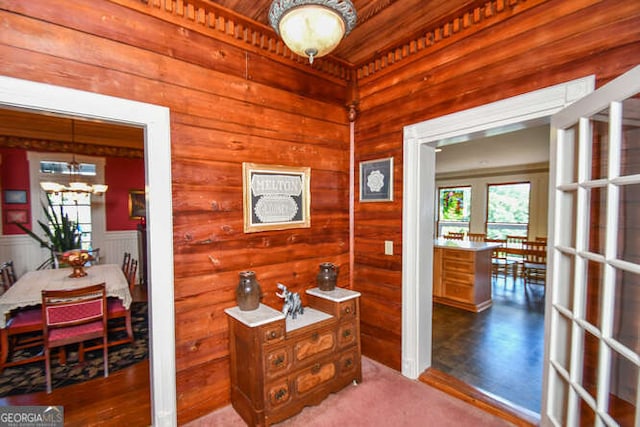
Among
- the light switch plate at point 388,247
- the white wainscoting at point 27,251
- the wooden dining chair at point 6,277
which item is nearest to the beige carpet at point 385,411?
the light switch plate at point 388,247

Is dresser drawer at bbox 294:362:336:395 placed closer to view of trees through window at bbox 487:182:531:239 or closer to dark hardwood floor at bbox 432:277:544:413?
dark hardwood floor at bbox 432:277:544:413

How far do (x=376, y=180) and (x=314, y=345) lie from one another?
57.4 inches

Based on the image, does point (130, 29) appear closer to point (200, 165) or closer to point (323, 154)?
point (200, 165)

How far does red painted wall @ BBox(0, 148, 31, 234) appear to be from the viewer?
456 centimetres

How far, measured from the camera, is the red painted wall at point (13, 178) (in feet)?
15.0

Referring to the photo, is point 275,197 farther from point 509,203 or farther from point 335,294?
point 509,203

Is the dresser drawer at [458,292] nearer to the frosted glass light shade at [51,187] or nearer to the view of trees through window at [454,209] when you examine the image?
the view of trees through window at [454,209]

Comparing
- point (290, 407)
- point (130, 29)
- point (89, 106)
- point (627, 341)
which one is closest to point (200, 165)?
point (89, 106)

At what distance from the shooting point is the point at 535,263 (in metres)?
5.28

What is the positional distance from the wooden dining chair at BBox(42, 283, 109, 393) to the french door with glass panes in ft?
10.7

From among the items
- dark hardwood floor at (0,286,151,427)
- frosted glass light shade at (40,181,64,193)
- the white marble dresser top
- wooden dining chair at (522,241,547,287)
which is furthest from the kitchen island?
frosted glass light shade at (40,181,64,193)

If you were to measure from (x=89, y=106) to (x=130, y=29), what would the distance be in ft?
1.72

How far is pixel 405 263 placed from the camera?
7.88 feet

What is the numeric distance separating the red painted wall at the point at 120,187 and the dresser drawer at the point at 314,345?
5.09 m
